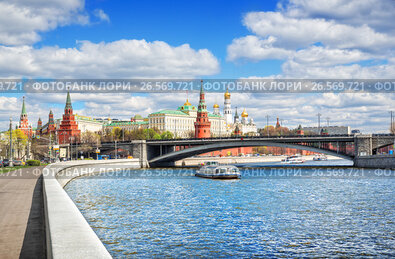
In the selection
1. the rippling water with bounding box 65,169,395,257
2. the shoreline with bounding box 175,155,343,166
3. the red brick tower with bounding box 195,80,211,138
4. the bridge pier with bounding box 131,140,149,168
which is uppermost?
the red brick tower with bounding box 195,80,211,138

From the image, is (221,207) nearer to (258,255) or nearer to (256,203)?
(256,203)

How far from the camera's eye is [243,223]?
21000mm

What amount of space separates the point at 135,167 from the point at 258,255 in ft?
232

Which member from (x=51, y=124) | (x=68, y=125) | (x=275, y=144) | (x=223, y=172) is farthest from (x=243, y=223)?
(x=51, y=124)

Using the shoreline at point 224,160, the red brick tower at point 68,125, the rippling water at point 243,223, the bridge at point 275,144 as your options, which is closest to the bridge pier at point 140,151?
the bridge at point 275,144

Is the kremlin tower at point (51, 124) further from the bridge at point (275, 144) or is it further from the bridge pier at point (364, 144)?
the bridge pier at point (364, 144)

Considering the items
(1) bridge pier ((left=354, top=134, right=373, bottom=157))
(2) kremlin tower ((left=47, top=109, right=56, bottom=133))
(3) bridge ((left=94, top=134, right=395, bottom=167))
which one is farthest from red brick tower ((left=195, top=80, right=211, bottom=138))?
(2) kremlin tower ((left=47, top=109, right=56, bottom=133))

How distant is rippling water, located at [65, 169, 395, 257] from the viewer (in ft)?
51.1

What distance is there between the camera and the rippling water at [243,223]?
15.6 m

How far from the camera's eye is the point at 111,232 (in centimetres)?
1842

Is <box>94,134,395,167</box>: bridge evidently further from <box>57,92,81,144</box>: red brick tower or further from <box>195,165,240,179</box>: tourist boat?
<box>57,92,81,144</box>: red brick tower

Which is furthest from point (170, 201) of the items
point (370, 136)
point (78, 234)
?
point (370, 136)

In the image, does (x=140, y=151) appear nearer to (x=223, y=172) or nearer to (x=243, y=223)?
(x=223, y=172)

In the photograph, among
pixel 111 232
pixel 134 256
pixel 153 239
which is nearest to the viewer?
pixel 134 256
